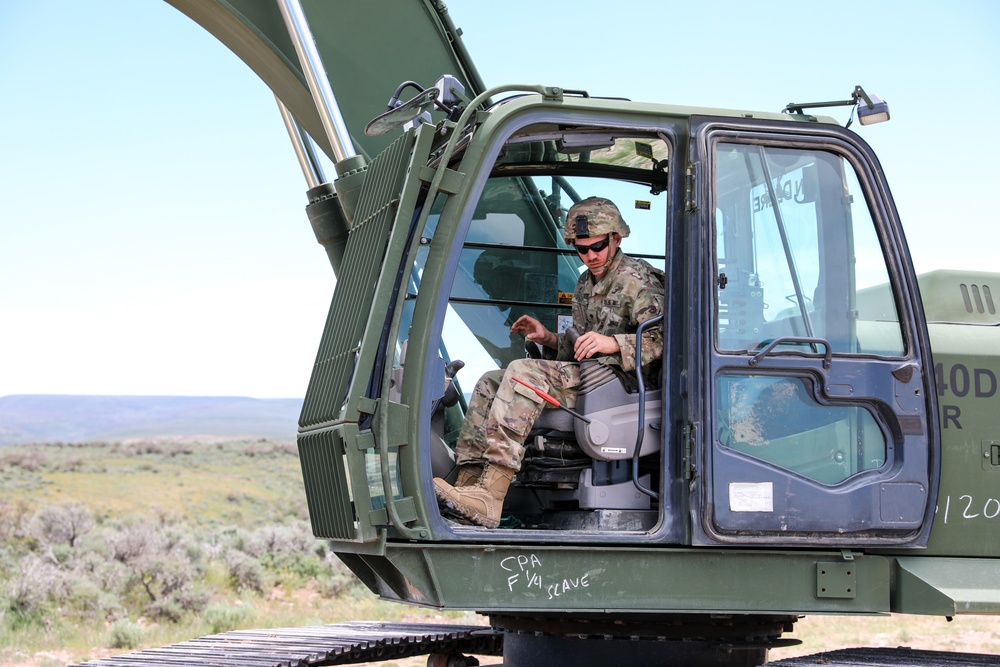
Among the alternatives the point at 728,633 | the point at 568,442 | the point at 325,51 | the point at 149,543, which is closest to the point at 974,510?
the point at 728,633

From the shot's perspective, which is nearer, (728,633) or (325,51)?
(728,633)

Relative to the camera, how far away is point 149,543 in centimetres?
1950

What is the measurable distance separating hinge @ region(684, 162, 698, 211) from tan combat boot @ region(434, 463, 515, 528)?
1401 millimetres

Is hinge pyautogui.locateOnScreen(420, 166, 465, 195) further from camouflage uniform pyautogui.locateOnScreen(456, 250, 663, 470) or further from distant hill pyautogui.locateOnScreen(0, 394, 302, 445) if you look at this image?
distant hill pyautogui.locateOnScreen(0, 394, 302, 445)

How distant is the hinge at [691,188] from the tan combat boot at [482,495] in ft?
4.60

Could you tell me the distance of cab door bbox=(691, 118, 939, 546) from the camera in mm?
5152

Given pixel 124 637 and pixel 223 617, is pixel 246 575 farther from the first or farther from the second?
pixel 124 637

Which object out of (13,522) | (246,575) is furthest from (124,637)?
(13,522)

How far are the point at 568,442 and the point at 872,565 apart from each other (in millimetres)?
1433

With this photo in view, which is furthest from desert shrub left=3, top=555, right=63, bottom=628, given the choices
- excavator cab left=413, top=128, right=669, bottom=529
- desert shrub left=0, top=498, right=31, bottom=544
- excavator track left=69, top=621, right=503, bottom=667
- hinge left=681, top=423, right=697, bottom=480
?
hinge left=681, top=423, right=697, bottom=480

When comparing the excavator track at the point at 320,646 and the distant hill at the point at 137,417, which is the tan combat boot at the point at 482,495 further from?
the distant hill at the point at 137,417

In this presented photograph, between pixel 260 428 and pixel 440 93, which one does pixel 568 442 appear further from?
pixel 260 428

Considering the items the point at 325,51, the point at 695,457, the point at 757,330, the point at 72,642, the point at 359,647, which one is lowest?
the point at 72,642

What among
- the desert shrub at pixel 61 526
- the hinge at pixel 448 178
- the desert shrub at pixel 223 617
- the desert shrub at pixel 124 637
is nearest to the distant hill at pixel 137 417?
the desert shrub at pixel 61 526
